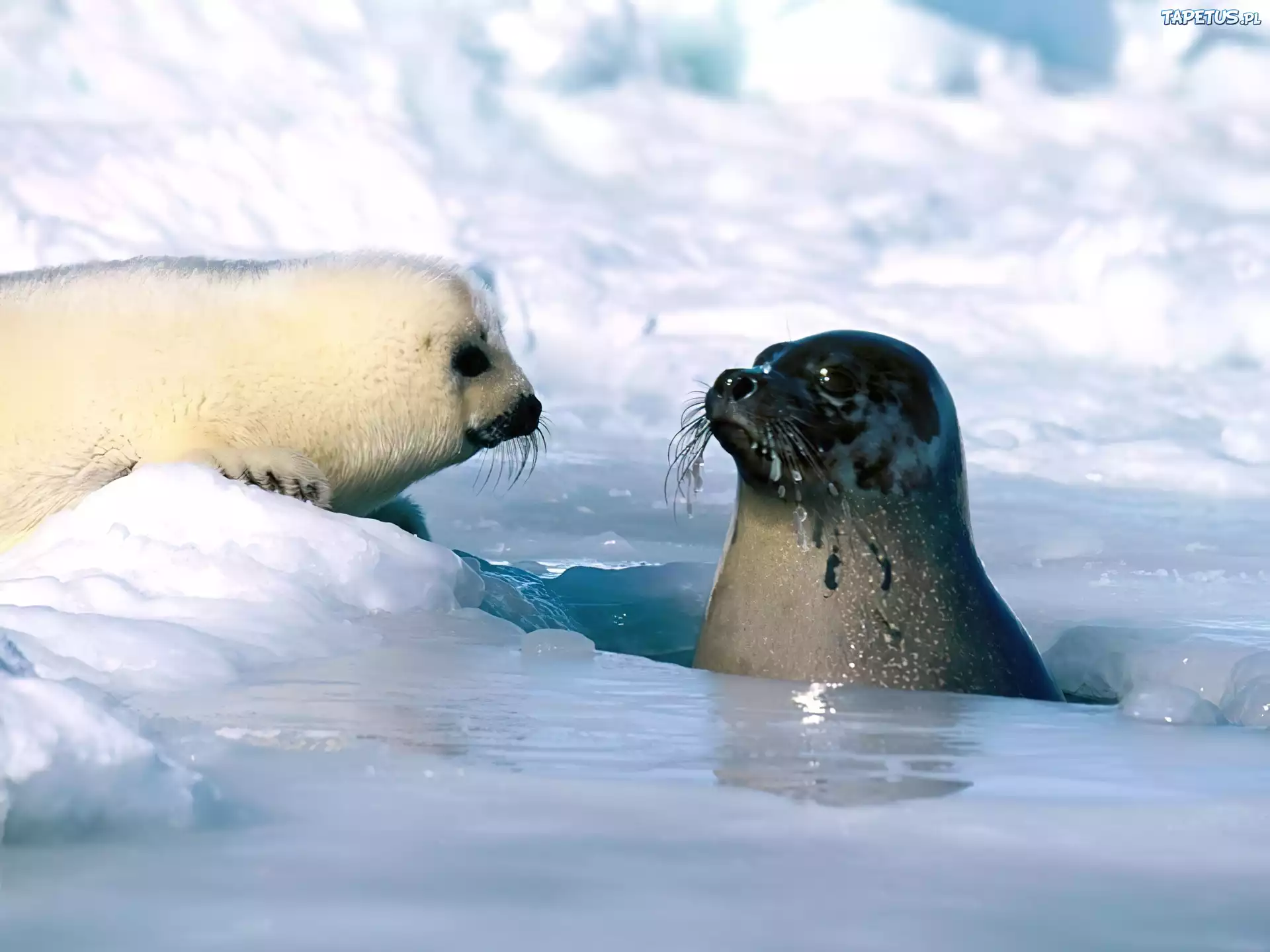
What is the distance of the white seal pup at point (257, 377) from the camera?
6309mm

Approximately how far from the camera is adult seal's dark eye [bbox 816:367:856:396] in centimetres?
504

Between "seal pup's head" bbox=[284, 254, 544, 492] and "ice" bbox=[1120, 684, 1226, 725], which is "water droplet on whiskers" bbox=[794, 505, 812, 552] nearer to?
"ice" bbox=[1120, 684, 1226, 725]

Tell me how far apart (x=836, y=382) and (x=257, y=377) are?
2.64 meters

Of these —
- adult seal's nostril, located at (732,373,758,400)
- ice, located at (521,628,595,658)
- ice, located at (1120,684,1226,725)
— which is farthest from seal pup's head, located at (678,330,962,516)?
ice, located at (1120,684,1226,725)

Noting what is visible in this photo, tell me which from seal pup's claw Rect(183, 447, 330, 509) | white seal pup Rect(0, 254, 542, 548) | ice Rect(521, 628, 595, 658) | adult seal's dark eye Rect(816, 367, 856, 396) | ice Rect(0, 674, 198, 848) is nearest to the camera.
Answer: ice Rect(0, 674, 198, 848)

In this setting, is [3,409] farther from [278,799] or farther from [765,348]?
[278,799]

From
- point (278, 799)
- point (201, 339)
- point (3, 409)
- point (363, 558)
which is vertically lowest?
point (278, 799)

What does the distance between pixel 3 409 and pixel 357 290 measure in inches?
59.6

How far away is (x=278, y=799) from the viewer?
6.70ft

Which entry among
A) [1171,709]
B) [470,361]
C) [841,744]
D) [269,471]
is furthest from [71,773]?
[470,361]

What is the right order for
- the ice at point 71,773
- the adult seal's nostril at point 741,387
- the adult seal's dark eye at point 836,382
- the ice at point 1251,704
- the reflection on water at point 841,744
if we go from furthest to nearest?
the adult seal's dark eye at point 836,382, the adult seal's nostril at point 741,387, the ice at point 1251,704, the reflection on water at point 841,744, the ice at point 71,773

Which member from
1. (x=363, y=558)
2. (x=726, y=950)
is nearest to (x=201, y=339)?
(x=363, y=558)

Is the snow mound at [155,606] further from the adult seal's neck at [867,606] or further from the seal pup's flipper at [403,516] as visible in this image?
the seal pup's flipper at [403,516]

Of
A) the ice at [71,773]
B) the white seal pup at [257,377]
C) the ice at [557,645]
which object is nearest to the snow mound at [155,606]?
the ice at [71,773]
